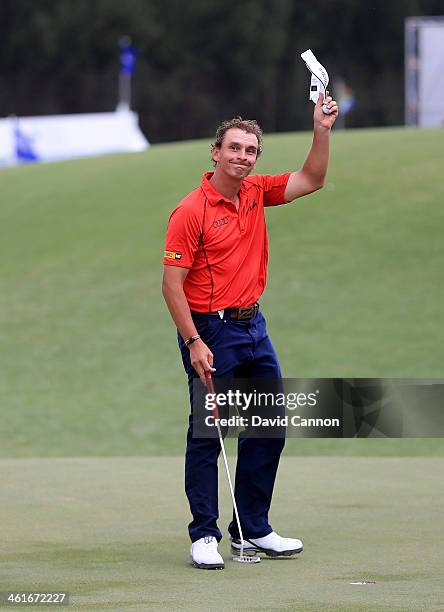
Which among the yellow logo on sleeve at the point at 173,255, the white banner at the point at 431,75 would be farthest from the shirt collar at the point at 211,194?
the white banner at the point at 431,75

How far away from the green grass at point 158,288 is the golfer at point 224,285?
5585 millimetres

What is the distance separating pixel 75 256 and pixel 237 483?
13039 millimetres

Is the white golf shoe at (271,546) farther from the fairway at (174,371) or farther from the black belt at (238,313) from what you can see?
the black belt at (238,313)

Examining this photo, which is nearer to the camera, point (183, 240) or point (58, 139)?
point (183, 240)

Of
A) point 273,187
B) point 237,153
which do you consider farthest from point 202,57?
point 237,153

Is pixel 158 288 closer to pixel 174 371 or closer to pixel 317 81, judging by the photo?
pixel 174 371

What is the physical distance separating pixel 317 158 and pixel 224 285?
2.09ft

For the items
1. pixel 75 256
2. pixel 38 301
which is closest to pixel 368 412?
pixel 38 301

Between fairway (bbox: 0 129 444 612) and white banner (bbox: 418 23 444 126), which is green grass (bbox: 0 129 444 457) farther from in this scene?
white banner (bbox: 418 23 444 126)

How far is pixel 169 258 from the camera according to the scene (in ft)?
18.2

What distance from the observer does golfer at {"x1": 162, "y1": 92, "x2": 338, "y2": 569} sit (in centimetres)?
556

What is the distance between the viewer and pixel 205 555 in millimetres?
5469

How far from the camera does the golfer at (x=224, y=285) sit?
18.2ft

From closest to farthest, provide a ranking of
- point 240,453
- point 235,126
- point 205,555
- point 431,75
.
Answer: point 205,555 < point 235,126 < point 240,453 < point 431,75
